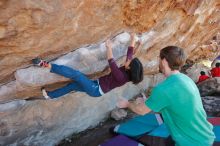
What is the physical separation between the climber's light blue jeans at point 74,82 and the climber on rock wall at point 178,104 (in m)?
1.49

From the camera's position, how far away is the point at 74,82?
625cm

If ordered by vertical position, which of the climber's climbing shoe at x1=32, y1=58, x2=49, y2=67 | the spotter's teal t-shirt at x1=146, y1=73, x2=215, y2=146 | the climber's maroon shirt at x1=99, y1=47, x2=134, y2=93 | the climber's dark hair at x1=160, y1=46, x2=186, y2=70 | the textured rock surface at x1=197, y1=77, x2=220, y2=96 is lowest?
the textured rock surface at x1=197, y1=77, x2=220, y2=96

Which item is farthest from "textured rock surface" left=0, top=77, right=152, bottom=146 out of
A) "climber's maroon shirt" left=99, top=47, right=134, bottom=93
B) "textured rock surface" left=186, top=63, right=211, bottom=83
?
"textured rock surface" left=186, top=63, right=211, bottom=83

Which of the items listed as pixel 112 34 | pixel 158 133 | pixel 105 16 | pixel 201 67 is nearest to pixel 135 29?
pixel 112 34

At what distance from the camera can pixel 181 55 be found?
457 cm

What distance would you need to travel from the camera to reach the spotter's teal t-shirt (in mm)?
4375

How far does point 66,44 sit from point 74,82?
2.80 feet

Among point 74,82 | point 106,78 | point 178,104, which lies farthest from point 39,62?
point 178,104

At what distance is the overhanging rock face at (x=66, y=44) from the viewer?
15.6ft

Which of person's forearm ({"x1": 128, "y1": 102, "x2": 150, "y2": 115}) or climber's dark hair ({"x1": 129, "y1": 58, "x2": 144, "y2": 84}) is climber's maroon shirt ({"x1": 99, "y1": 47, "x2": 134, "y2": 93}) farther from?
person's forearm ({"x1": 128, "y1": 102, "x2": 150, "y2": 115})

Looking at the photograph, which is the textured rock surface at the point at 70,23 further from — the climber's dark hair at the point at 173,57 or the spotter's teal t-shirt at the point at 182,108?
the spotter's teal t-shirt at the point at 182,108

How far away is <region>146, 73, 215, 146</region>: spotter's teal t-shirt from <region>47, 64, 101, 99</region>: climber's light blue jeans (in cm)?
175

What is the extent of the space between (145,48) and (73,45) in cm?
252

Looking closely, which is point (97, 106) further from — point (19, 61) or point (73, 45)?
point (19, 61)
